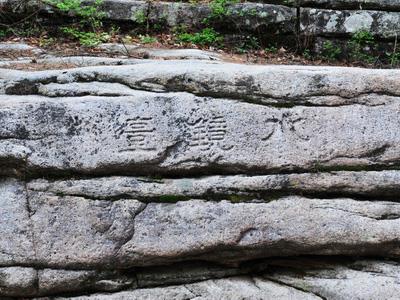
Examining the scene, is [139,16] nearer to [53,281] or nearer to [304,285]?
[53,281]

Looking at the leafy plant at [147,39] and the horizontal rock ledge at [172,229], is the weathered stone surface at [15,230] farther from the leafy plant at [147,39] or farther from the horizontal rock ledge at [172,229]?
the leafy plant at [147,39]

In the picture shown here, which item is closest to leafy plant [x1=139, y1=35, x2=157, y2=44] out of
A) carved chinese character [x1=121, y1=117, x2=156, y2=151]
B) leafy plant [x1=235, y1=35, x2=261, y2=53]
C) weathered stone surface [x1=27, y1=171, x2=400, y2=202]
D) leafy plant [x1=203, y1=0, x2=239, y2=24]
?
leafy plant [x1=203, y1=0, x2=239, y2=24]

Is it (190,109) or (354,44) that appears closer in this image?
(190,109)

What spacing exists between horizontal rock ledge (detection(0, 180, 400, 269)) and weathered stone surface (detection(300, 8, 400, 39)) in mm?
3021

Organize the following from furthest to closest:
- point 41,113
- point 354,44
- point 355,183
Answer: point 354,44
point 355,183
point 41,113

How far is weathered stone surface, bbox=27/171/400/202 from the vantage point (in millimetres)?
3922

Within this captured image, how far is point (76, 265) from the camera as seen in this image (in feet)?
12.8

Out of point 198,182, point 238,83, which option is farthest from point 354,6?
point 198,182

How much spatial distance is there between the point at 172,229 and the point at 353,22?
4.00 metres

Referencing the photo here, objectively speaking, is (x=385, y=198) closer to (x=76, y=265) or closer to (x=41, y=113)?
(x=76, y=265)

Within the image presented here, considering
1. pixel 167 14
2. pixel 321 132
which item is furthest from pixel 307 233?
pixel 167 14

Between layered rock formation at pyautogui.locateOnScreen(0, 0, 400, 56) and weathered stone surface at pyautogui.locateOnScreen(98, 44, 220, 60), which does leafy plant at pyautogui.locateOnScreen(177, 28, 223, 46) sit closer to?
layered rock formation at pyautogui.locateOnScreen(0, 0, 400, 56)

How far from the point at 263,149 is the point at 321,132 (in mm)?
530

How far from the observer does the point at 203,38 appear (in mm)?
6301
